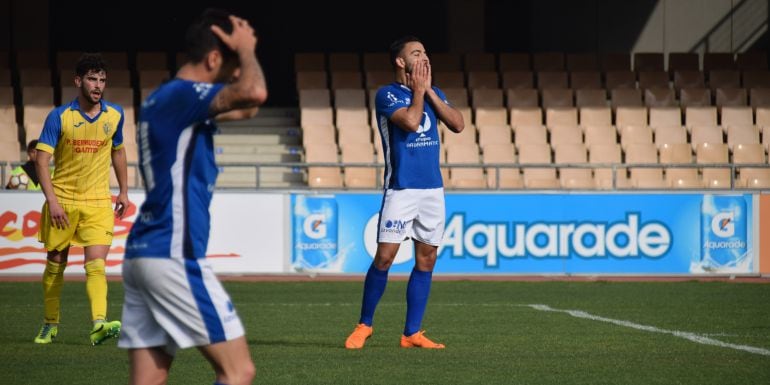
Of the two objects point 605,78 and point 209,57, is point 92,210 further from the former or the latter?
point 605,78

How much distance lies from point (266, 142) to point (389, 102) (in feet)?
40.2

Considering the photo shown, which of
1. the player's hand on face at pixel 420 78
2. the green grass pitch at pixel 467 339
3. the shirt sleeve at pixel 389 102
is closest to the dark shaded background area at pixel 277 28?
the green grass pitch at pixel 467 339

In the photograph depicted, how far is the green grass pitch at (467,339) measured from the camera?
6.76 meters

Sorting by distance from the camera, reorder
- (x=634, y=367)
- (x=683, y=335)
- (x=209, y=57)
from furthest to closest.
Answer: (x=683, y=335) < (x=634, y=367) < (x=209, y=57)

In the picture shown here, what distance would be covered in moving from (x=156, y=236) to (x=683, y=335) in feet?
18.5

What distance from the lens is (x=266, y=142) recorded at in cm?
1989

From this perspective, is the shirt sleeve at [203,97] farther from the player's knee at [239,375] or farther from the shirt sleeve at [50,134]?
the shirt sleeve at [50,134]

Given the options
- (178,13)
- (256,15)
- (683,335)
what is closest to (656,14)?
(256,15)

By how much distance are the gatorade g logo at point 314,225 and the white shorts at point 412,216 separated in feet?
22.0

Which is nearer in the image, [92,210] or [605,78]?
[92,210]

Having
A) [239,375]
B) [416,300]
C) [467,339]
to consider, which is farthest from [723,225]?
[239,375]

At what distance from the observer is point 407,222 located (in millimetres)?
7961

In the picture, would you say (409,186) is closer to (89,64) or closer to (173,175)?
(89,64)

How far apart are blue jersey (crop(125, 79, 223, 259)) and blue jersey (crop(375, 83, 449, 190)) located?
382 cm
